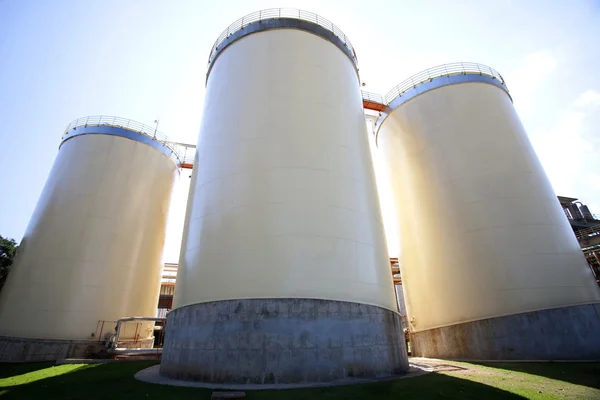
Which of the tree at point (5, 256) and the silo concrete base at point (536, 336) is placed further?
the tree at point (5, 256)

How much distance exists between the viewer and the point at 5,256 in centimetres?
2012

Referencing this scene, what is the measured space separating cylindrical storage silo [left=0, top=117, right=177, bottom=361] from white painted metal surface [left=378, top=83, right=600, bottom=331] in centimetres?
1667

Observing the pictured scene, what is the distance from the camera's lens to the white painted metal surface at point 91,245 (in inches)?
647

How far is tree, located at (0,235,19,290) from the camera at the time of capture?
64.5 ft

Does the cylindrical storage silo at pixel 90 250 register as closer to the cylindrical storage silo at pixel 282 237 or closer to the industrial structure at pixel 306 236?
the industrial structure at pixel 306 236

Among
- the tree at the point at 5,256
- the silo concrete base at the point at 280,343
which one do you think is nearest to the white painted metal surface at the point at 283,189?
the silo concrete base at the point at 280,343

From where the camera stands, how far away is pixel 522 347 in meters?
13.3

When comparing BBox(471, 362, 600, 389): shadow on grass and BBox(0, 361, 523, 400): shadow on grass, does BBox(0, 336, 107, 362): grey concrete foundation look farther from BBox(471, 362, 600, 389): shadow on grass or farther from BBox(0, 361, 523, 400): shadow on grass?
BBox(471, 362, 600, 389): shadow on grass

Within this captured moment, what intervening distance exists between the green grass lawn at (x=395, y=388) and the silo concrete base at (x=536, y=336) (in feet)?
6.98

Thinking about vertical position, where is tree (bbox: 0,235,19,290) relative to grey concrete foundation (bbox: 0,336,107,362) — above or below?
above

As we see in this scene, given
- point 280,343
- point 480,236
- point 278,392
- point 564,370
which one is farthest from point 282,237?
point 480,236

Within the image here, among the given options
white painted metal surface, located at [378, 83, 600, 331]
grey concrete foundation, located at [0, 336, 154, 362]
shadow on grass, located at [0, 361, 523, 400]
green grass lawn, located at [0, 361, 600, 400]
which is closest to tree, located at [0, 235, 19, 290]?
grey concrete foundation, located at [0, 336, 154, 362]

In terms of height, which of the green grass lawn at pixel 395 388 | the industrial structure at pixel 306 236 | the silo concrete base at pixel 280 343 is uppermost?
the industrial structure at pixel 306 236

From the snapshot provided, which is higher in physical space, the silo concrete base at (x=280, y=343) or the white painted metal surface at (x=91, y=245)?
the white painted metal surface at (x=91, y=245)
